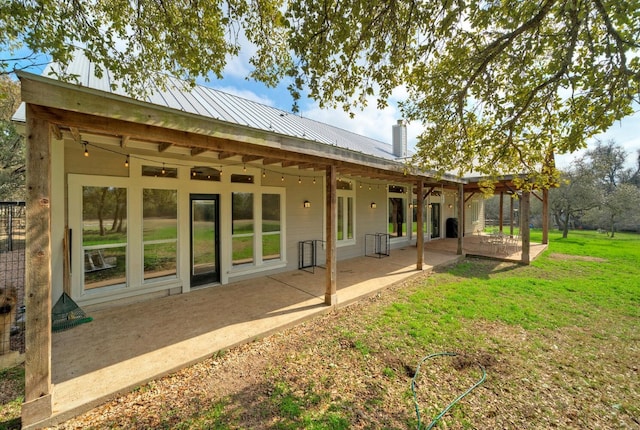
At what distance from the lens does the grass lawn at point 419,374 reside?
231 centimetres

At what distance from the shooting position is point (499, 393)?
8.72 feet

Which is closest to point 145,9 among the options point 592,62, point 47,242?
point 47,242

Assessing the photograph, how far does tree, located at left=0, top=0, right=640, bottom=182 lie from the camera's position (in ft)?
10.7

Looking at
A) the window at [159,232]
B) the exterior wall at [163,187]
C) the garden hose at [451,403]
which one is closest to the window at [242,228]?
the exterior wall at [163,187]

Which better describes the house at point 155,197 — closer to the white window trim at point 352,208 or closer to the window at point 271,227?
the window at point 271,227

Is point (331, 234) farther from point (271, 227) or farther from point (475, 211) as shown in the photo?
point (475, 211)

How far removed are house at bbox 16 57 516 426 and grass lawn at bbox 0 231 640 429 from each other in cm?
94

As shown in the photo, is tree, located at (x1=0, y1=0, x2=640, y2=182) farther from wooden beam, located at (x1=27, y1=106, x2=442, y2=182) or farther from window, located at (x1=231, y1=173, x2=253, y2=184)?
window, located at (x1=231, y1=173, x2=253, y2=184)

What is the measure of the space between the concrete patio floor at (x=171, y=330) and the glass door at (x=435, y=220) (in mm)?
7761

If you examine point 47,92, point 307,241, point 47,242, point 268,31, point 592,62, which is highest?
point 268,31

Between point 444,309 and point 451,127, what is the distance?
10.7 feet

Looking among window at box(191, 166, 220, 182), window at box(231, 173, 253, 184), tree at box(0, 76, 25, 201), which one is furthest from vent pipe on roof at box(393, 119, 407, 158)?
tree at box(0, 76, 25, 201)

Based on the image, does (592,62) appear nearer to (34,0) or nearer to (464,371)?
(464,371)

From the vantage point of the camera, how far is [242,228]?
19.4 feet
